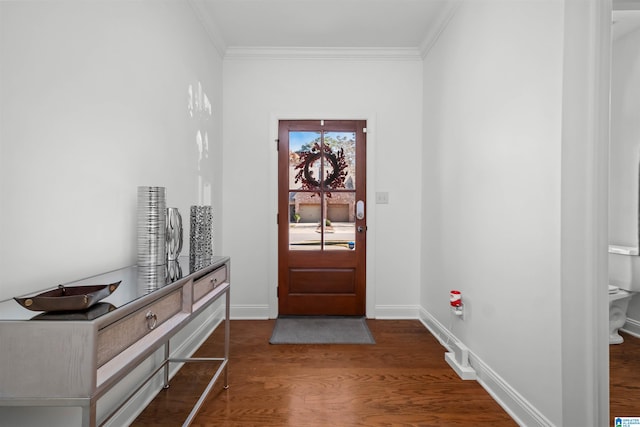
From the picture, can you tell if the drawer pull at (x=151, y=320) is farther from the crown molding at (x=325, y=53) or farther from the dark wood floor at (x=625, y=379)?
the crown molding at (x=325, y=53)

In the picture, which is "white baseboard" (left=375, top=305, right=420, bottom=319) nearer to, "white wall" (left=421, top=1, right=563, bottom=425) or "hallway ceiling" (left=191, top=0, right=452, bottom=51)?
"white wall" (left=421, top=1, right=563, bottom=425)

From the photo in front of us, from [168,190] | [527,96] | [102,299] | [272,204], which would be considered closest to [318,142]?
[272,204]

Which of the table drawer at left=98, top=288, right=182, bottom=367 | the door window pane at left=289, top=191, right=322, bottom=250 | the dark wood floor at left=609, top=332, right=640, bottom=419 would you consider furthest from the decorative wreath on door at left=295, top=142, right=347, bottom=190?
the dark wood floor at left=609, top=332, right=640, bottom=419

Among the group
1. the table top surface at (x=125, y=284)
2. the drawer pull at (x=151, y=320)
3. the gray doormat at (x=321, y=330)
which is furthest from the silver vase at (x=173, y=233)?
the gray doormat at (x=321, y=330)

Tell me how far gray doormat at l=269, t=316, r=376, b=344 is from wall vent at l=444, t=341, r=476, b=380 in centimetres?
63

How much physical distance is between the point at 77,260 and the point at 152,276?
31 centimetres

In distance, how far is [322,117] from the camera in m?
3.34

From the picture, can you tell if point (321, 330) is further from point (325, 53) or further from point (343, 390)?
point (325, 53)

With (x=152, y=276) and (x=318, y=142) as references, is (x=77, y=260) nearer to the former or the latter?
(x=152, y=276)

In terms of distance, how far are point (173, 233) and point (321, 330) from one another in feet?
5.89

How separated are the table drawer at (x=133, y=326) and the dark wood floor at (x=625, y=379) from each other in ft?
7.04

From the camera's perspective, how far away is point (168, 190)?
215 centimetres

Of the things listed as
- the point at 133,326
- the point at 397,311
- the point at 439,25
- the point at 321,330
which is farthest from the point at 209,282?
the point at 439,25

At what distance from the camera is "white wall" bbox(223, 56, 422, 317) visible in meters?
3.32
